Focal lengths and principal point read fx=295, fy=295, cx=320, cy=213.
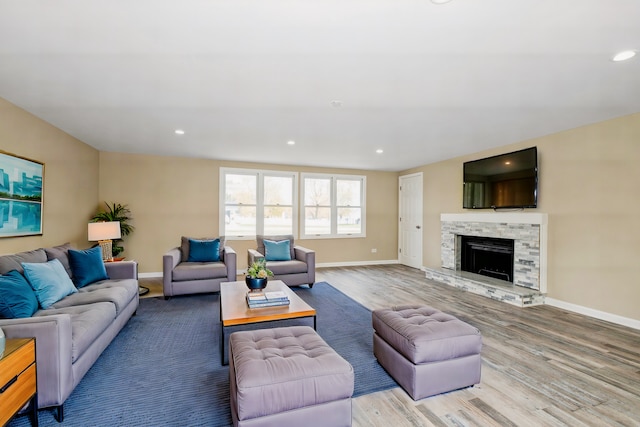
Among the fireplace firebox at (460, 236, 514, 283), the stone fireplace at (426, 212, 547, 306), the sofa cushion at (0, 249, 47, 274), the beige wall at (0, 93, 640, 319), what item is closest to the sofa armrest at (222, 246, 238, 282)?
the beige wall at (0, 93, 640, 319)

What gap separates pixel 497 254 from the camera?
505 cm

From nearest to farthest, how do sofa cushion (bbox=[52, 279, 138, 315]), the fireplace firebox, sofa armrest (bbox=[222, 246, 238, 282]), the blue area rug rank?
the blue area rug → sofa cushion (bbox=[52, 279, 138, 315]) → sofa armrest (bbox=[222, 246, 238, 282]) → the fireplace firebox

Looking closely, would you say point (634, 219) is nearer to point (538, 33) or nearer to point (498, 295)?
point (498, 295)

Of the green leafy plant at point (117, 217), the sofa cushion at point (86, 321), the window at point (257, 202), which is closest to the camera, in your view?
the sofa cushion at point (86, 321)

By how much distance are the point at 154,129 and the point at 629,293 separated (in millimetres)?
6251

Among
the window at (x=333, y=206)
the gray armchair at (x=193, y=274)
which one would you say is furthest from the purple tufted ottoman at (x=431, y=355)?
the window at (x=333, y=206)

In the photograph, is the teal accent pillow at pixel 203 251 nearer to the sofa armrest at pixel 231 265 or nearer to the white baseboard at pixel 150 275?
the sofa armrest at pixel 231 265

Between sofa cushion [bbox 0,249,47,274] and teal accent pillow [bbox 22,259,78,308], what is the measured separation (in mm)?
68

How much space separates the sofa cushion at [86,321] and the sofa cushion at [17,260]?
468 mm

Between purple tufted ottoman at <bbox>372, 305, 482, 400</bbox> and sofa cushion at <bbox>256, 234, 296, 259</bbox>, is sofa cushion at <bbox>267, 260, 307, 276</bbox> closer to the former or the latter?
sofa cushion at <bbox>256, 234, 296, 259</bbox>

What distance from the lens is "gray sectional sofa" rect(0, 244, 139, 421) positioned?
174 centimetres

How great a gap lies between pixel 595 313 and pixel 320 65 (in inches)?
174

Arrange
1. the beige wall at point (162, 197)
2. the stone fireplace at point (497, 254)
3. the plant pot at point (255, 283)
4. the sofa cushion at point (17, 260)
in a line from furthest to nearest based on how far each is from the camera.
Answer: the beige wall at point (162, 197), the stone fireplace at point (497, 254), the plant pot at point (255, 283), the sofa cushion at point (17, 260)

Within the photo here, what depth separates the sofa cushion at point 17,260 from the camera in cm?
238
